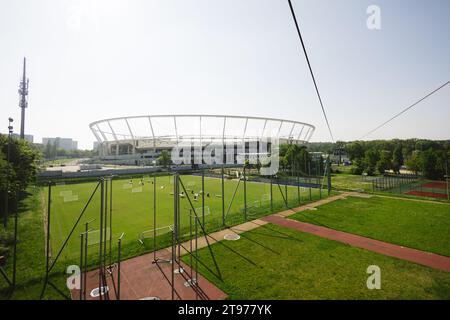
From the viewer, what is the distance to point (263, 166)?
135ft

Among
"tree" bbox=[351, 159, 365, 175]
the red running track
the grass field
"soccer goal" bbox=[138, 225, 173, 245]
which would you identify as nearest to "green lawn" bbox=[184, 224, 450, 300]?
the red running track

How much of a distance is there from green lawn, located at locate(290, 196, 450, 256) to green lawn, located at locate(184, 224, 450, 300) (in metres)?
2.65

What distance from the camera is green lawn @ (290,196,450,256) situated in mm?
10195

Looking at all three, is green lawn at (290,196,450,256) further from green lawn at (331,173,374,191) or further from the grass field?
green lawn at (331,173,374,191)

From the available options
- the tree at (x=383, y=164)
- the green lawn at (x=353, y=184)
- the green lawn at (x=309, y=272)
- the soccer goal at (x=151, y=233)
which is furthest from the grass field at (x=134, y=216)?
the tree at (x=383, y=164)

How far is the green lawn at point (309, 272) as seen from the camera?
6.30 metres

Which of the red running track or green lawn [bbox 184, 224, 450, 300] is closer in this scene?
green lawn [bbox 184, 224, 450, 300]

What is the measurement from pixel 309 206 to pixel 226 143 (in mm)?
62830

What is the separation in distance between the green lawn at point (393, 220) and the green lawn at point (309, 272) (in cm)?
265

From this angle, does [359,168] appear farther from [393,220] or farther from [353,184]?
[393,220]

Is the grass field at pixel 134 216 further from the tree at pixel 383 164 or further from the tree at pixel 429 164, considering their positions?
the tree at pixel 383 164

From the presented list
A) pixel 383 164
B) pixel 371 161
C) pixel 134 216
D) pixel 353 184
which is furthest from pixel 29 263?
pixel 371 161

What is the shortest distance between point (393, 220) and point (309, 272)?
9.31m

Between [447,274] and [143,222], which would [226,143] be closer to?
[143,222]
